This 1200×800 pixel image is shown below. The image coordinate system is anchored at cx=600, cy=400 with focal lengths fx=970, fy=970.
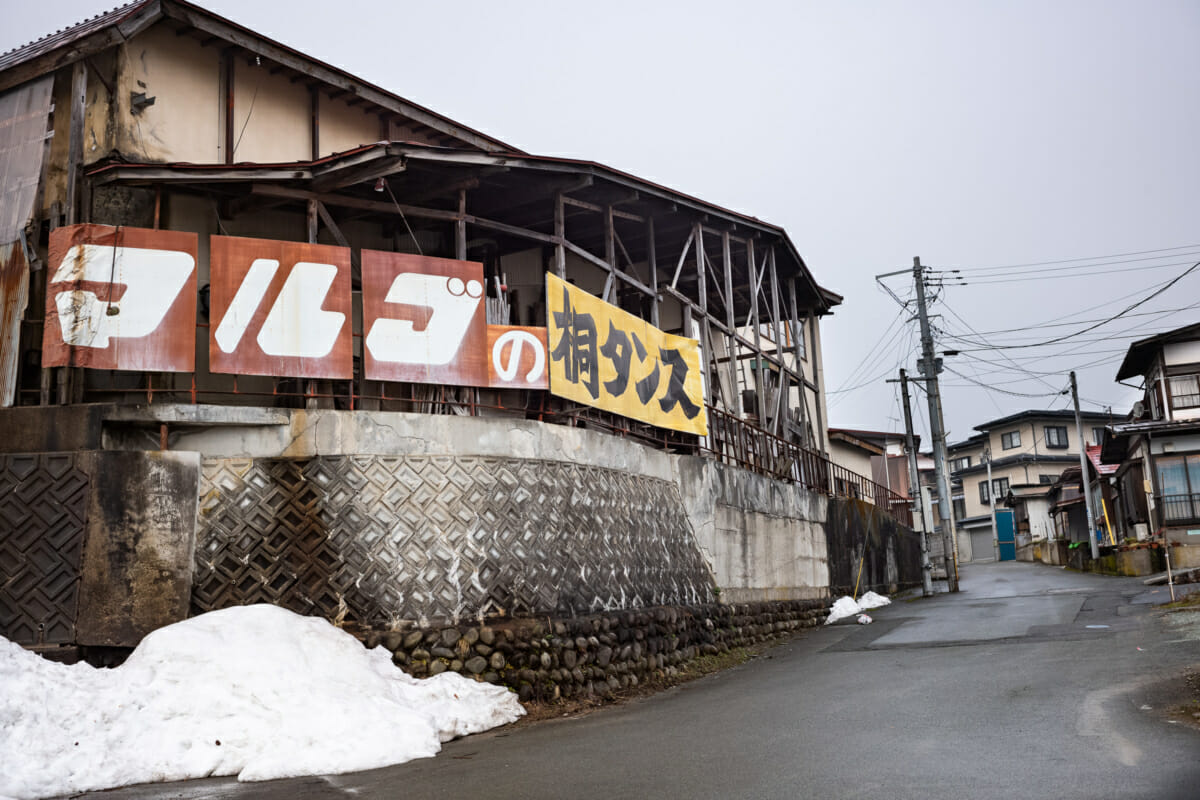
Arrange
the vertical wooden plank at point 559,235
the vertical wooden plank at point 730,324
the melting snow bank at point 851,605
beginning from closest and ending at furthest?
the vertical wooden plank at point 559,235 → the vertical wooden plank at point 730,324 → the melting snow bank at point 851,605

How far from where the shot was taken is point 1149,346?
39125mm

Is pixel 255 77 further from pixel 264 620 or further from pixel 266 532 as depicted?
pixel 264 620

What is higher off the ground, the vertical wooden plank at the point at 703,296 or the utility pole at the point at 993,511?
the vertical wooden plank at the point at 703,296

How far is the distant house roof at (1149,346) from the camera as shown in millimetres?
38219

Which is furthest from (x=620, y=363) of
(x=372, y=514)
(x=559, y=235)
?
(x=372, y=514)

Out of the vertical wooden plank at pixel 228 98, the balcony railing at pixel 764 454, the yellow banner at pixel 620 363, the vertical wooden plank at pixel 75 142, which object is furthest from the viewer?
the balcony railing at pixel 764 454

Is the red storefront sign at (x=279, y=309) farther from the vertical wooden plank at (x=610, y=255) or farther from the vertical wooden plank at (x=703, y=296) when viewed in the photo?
the vertical wooden plank at (x=703, y=296)

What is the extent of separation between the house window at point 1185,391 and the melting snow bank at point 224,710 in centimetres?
3611

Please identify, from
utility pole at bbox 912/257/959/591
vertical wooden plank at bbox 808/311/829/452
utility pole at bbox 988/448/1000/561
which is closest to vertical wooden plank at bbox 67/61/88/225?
vertical wooden plank at bbox 808/311/829/452

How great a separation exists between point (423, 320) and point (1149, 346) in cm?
3498

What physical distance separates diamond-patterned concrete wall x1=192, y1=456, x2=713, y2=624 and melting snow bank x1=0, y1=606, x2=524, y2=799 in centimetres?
69

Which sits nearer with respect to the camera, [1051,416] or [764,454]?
[764,454]

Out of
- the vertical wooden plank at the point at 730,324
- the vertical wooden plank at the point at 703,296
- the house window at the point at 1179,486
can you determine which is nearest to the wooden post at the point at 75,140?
the vertical wooden plank at the point at 703,296

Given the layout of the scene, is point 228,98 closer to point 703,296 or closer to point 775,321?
point 703,296
